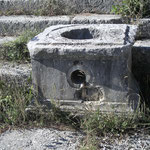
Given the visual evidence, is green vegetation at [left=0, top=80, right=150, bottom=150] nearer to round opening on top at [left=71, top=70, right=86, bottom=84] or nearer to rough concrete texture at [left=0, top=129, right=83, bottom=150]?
rough concrete texture at [left=0, top=129, right=83, bottom=150]

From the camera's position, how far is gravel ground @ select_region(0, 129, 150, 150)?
3262 mm

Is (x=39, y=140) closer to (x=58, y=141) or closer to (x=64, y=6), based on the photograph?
(x=58, y=141)

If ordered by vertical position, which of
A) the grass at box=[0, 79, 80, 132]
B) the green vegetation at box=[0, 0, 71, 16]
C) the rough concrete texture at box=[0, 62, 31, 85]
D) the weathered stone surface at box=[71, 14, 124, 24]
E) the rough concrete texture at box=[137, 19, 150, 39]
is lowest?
the grass at box=[0, 79, 80, 132]

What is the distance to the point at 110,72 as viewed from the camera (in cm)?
348

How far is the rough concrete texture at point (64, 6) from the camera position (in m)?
5.39

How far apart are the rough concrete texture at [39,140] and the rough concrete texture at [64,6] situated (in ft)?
8.29

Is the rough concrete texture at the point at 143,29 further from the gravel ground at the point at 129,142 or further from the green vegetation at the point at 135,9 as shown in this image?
the gravel ground at the point at 129,142

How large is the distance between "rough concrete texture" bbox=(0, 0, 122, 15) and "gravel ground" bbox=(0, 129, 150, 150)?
2.56 m

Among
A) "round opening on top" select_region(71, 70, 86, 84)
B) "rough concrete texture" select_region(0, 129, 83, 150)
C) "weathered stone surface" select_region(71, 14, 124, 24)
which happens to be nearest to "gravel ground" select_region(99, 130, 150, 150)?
"rough concrete texture" select_region(0, 129, 83, 150)

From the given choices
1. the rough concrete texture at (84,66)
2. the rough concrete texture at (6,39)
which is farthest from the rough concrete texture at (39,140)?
the rough concrete texture at (6,39)

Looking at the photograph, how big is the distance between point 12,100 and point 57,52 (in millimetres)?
1020

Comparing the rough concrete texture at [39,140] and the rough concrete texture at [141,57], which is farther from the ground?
the rough concrete texture at [141,57]

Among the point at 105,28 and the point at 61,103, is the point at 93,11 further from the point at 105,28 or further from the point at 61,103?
the point at 61,103

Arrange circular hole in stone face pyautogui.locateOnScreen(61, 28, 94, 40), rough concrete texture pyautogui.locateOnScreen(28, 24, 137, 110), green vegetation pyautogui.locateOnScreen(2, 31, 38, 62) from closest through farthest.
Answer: rough concrete texture pyautogui.locateOnScreen(28, 24, 137, 110), circular hole in stone face pyautogui.locateOnScreen(61, 28, 94, 40), green vegetation pyautogui.locateOnScreen(2, 31, 38, 62)
